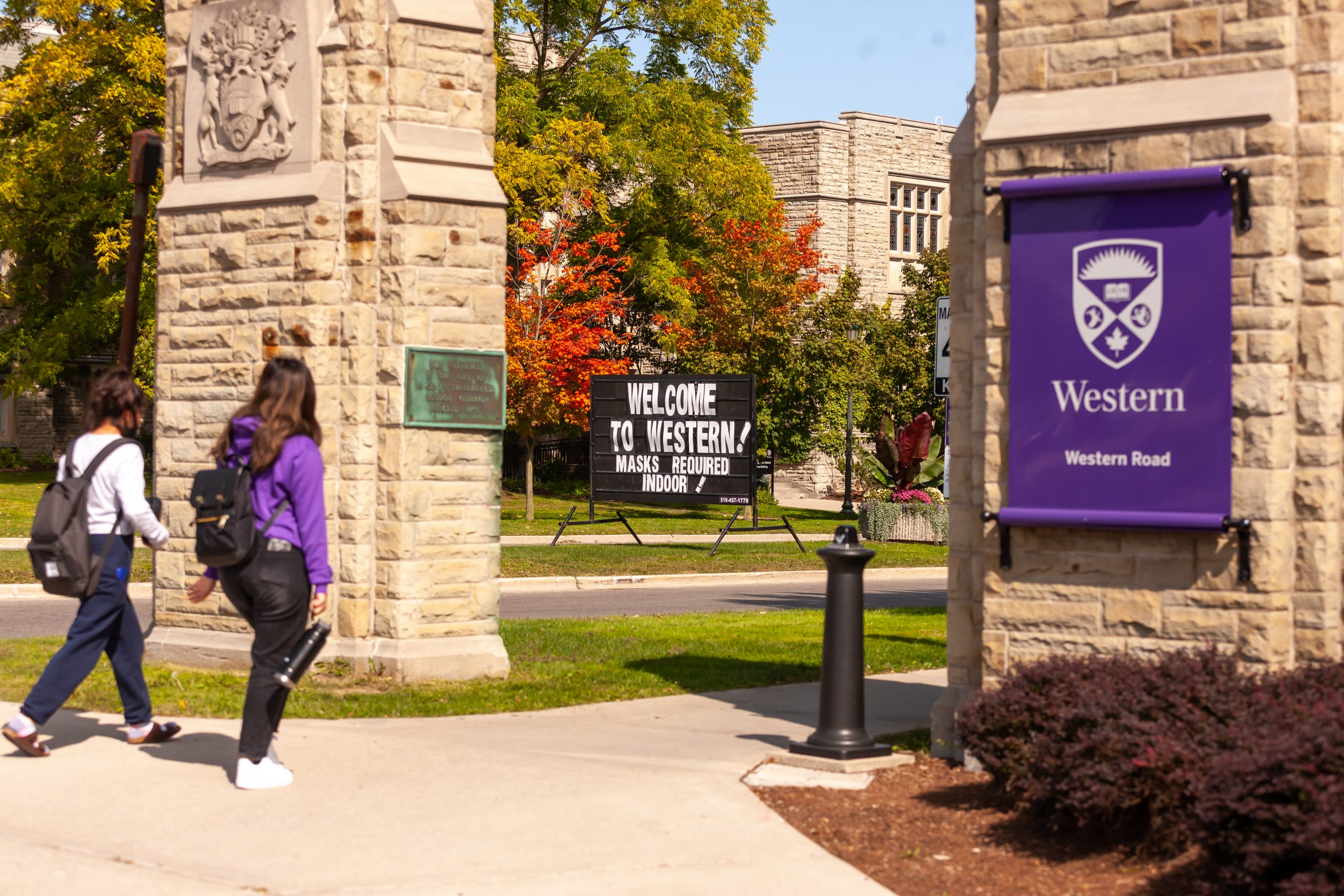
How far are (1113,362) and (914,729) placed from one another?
264cm

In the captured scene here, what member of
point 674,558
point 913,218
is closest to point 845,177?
point 913,218

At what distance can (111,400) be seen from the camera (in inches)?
300

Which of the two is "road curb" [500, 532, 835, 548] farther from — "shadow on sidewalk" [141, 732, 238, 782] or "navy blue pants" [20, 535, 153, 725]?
"navy blue pants" [20, 535, 153, 725]

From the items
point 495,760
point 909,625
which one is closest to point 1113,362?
point 495,760

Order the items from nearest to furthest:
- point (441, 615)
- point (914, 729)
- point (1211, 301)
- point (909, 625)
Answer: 1. point (1211, 301)
2. point (914, 729)
3. point (441, 615)
4. point (909, 625)

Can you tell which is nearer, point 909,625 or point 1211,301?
point 1211,301

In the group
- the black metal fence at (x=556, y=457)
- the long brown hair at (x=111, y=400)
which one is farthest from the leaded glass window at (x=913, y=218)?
the long brown hair at (x=111, y=400)

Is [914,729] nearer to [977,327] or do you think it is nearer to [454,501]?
[977,327]

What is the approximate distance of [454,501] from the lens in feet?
34.2

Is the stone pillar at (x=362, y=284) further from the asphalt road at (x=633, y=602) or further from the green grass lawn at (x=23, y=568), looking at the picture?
the green grass lawn at (x=23, y=568)

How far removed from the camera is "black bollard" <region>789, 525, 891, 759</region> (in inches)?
292

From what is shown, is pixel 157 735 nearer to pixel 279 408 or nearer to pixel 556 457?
pixel 279 408

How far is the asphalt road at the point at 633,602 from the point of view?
47.8 ft

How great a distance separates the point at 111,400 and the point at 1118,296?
4893mm
